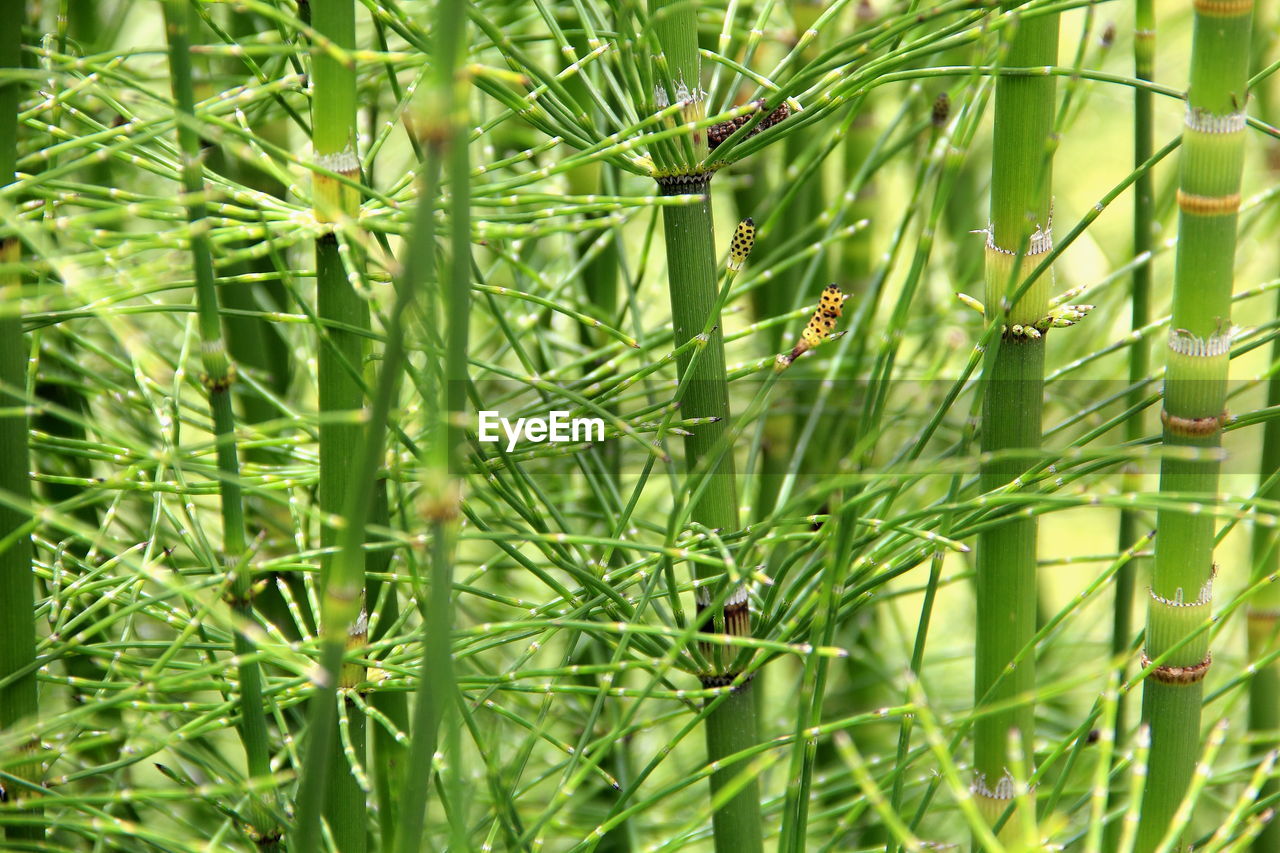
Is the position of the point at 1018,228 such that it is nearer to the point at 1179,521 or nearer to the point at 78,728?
the point at 1179,521

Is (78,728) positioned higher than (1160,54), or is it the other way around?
(1160,54)

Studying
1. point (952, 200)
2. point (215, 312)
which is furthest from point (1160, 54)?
point (215, 312)

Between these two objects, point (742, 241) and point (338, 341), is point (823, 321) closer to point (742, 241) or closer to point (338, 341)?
point (742, 241)

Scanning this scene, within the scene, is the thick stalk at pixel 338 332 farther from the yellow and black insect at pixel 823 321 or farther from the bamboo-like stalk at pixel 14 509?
the yellow and black insect at pixel 823 321

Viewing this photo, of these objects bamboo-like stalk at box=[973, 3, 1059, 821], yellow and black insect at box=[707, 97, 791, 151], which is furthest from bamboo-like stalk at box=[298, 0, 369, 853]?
bamboo-like stalk at box=[973, 3, 1059, 821]

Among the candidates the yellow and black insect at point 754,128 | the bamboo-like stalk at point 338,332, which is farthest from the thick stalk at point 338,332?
the yellow and black insect at point 754,128
